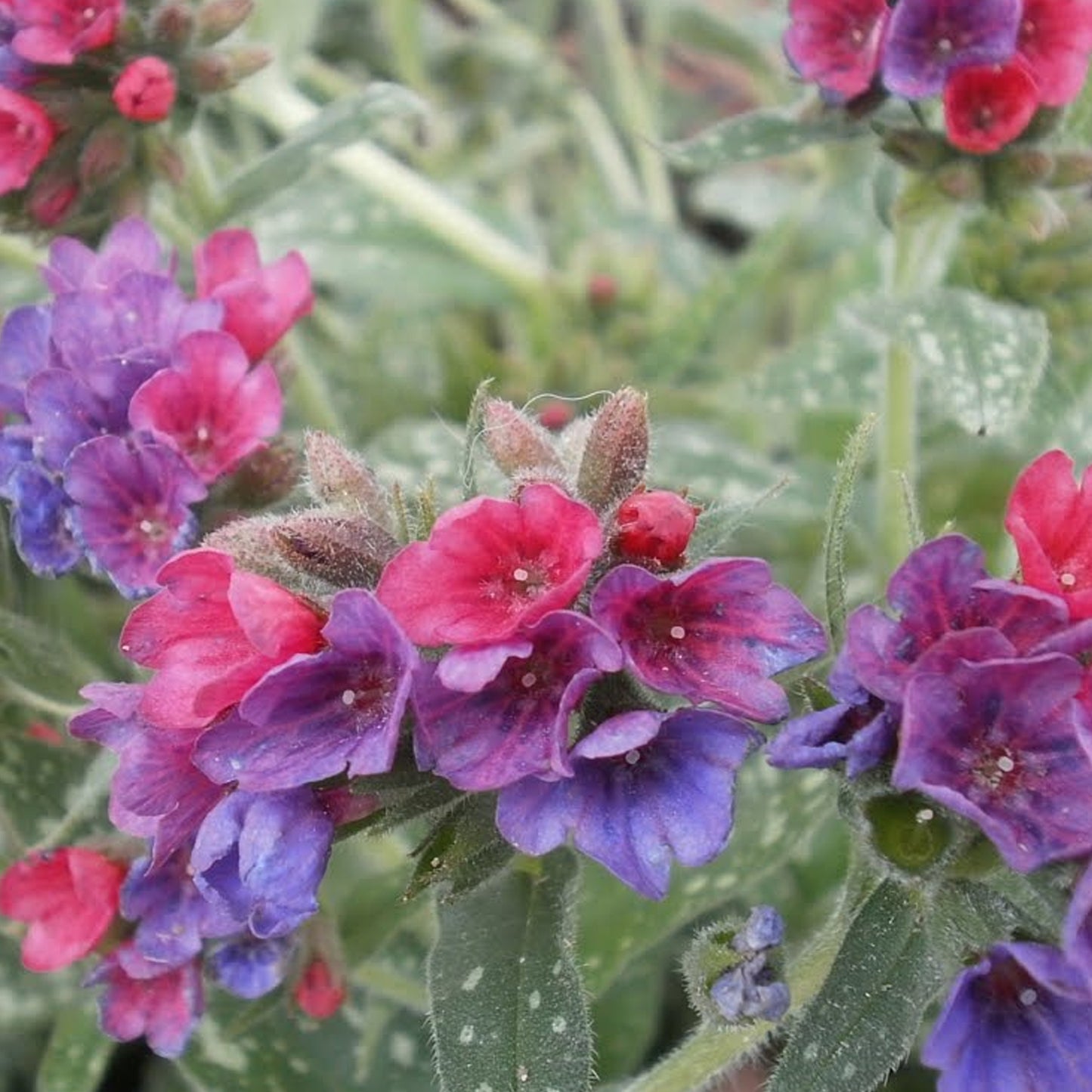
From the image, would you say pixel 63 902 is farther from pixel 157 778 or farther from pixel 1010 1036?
pixel 1010 1036

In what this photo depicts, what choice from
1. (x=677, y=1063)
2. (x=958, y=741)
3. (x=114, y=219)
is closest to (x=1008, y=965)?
(x=958, y=741)

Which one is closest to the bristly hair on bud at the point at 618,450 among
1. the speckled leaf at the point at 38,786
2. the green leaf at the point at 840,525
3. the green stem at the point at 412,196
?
the green leaf at the point at 840,525

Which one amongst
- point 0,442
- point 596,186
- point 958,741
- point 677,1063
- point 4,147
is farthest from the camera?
point 596,186

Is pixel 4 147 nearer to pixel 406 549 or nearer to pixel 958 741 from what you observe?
pixel 406 549

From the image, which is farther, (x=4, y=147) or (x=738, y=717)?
(x=4, y=147)

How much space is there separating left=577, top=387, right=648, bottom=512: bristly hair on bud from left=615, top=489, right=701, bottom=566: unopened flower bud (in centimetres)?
7

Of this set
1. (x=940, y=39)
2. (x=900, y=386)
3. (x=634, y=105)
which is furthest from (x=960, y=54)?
(x=634, y=105)

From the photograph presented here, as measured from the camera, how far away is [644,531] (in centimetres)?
107

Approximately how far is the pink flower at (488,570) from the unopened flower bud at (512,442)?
13 centimetres

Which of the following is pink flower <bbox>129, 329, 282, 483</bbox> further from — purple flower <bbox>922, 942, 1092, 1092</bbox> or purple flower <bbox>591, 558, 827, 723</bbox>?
purple flower <bbox>922, 942, 1092, 1092</bbox>

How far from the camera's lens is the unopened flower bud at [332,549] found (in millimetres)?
1102

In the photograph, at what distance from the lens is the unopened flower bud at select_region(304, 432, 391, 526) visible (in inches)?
46.9

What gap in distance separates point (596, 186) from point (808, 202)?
623 millimetres

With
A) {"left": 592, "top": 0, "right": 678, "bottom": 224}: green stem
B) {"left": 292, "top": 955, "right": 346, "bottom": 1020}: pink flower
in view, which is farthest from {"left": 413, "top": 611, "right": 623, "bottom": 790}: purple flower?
{"left": 592, "top": 0, "right": 678, "bottom": 224}: green stem
